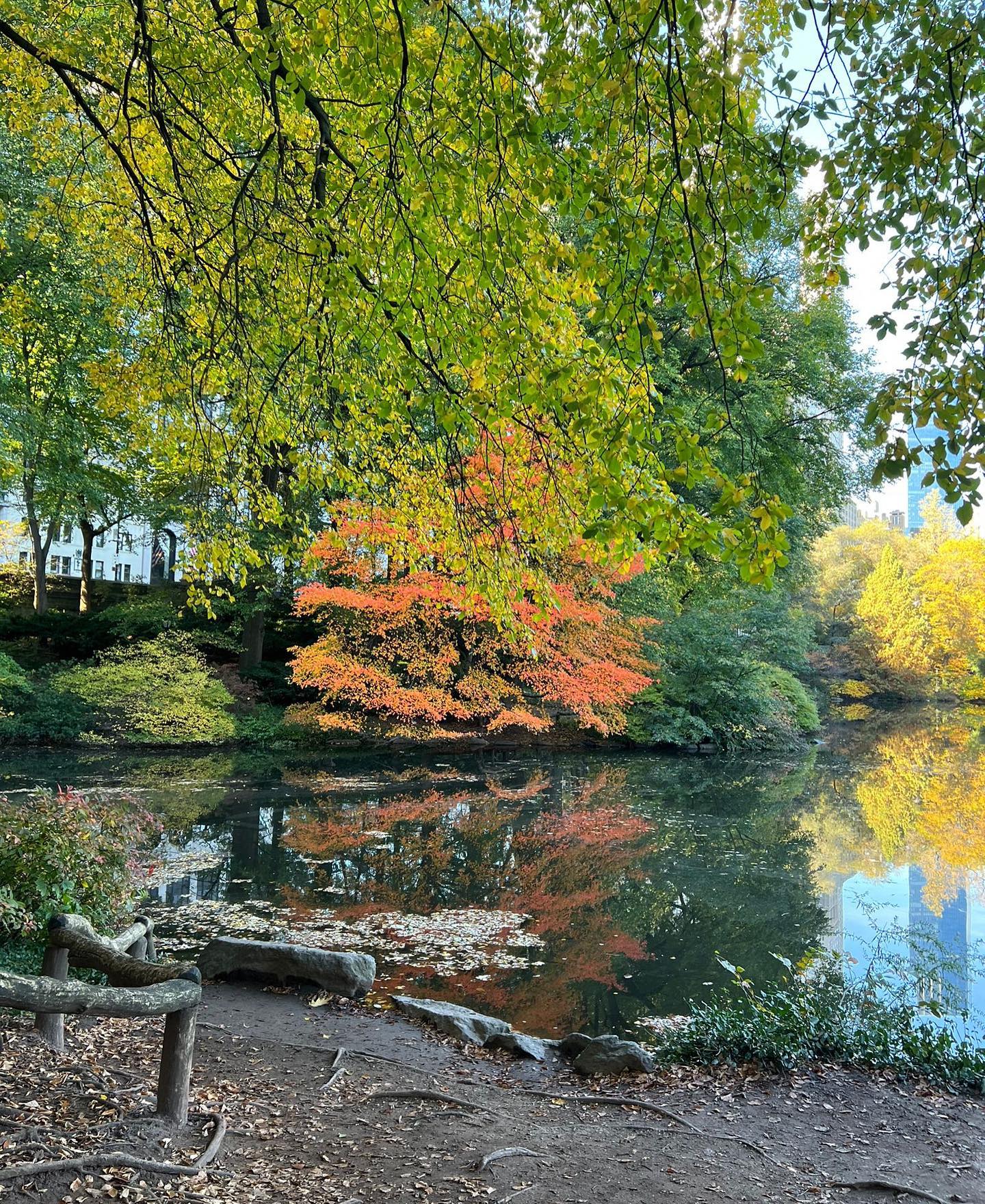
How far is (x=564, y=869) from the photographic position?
11.3 m

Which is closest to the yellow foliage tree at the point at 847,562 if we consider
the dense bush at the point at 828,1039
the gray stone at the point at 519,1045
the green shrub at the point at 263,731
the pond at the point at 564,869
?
the pond at the point at 564,869

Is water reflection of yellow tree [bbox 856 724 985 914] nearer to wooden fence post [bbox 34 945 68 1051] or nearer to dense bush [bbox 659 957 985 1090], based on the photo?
dense bush [bbox 659 957 985 1090]

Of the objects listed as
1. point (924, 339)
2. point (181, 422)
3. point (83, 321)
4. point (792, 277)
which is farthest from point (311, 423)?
point (792, 277)

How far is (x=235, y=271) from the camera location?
5.54m

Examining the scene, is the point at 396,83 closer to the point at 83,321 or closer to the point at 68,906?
the point at 68,906

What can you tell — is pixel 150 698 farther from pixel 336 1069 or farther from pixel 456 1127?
pixel 456 1127

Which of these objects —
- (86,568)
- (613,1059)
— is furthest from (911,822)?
(86,568)

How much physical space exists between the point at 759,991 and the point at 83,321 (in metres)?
15.4

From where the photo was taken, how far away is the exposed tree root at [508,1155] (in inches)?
155

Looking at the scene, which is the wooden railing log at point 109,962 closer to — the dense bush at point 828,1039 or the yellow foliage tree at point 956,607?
the dense bush at point 828,1039

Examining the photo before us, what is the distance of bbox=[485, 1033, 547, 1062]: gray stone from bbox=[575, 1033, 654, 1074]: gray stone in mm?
289

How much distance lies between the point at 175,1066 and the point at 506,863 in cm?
810

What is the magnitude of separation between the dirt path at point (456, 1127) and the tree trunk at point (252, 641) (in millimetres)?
17208

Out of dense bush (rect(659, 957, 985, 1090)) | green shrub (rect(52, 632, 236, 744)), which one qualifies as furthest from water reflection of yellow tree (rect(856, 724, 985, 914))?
green shrub (rect(52, 632, 236, 744))
